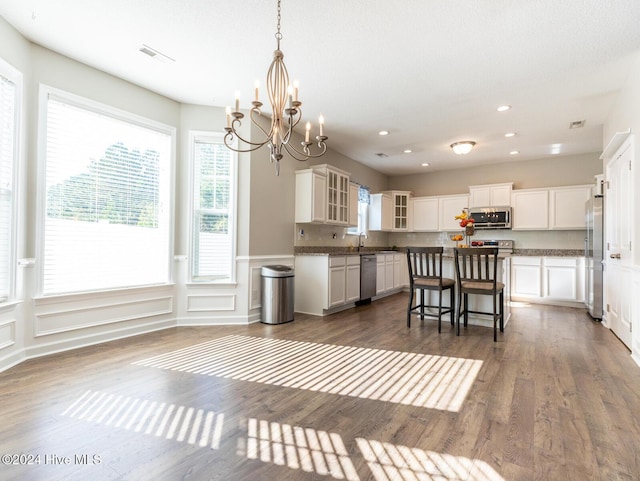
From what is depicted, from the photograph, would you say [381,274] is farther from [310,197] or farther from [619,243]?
[619,243]

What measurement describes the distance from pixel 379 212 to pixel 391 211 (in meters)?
0.43

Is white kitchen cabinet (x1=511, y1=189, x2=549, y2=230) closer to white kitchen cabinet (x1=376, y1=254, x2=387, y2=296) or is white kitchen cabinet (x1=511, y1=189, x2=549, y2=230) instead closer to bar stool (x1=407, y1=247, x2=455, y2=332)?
white kitchen cabinet (x1=376, y1=254, x2=387, y2=296)

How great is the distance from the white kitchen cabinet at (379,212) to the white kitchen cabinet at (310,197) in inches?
98.6

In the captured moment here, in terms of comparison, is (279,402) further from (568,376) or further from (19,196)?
(19,196)

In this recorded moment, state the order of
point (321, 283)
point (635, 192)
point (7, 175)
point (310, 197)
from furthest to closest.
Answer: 1. point (310, 197)
2. point (321, 283)
3. point (635, 192)
4. point (7, 175)

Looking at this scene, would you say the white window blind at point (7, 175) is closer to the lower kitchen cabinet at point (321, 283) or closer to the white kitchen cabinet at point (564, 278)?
the lower kitchen cabinet at point (321, 283)

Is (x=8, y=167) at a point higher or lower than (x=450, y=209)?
lower

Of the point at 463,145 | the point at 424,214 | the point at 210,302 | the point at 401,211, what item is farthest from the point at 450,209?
the point at 210,302

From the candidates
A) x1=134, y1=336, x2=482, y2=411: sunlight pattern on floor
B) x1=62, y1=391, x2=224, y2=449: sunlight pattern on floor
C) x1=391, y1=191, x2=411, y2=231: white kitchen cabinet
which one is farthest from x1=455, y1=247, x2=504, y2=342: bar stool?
x1=391, y1=191, x2=411, y2=231: white kitchen cabinet

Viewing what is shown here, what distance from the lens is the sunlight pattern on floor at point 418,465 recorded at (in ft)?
4.95

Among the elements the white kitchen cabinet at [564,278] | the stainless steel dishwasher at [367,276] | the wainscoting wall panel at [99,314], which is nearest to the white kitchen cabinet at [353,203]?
the stainless steel dishwasher at [367,276]

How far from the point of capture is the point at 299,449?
67.3 inches

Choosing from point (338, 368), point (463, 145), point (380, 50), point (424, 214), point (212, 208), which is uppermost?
point (380, 50)

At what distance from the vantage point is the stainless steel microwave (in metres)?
6.56
